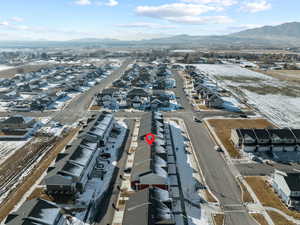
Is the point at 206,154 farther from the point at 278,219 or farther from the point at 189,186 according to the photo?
the point at 278,219

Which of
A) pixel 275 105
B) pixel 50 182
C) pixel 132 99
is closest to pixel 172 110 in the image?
pixel 132 99

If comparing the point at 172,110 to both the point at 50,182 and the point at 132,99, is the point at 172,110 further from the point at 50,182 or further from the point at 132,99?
the point at 50,182

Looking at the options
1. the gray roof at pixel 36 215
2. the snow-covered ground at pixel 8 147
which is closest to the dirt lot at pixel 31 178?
the gray roof at pixel 36 215

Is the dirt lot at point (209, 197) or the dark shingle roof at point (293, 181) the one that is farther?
the dirt lot at point (209, 197)

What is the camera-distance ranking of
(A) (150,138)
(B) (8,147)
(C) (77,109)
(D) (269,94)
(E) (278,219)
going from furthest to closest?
(D) (269,94) < (C) (77,109) < (B) (8,147) < (A) (150,138) < (E) (278,219)

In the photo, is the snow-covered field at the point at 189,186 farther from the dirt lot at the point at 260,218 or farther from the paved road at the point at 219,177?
the dirt lot at the point at 260,218

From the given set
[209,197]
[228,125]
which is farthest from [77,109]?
[209,197]
